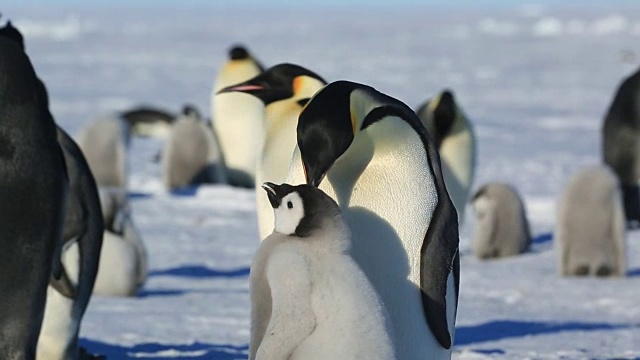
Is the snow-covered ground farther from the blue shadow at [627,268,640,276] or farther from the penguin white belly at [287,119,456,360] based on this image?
the penguin white belly at [287,119,456,360]

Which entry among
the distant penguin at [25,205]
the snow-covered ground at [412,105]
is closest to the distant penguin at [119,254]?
the snow-covered ground at [412,105]

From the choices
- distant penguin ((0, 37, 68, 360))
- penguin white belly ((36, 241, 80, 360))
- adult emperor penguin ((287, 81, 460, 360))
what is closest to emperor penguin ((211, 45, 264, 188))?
penguin white belly ((36, 241, 80, 360))

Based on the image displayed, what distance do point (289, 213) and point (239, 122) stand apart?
10.6 meters

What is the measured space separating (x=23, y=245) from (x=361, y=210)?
98cm

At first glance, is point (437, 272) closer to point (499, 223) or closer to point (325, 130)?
point (325, 130)

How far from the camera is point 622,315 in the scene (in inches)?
261

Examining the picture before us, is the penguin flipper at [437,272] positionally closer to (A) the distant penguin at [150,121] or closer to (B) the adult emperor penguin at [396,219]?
(B) the adult emperor penguin at [396,219]

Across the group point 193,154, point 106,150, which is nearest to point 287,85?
point 106,150

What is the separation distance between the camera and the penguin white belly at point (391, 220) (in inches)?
138

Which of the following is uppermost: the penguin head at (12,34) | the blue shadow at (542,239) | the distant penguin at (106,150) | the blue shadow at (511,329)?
the penguin head at (12,34)

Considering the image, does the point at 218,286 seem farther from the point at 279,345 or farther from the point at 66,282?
the point at 279,345

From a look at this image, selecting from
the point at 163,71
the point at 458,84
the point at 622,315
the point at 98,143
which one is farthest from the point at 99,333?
the point at 163,71

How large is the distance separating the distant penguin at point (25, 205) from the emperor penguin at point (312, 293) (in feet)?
2.58

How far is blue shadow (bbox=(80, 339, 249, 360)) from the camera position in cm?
458
